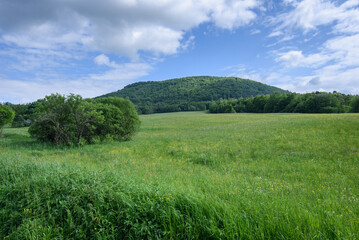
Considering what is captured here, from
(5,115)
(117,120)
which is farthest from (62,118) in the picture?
(5,115)

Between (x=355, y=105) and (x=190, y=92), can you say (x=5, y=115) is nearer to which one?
(x=355, y=105)

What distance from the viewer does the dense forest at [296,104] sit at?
72.2 metres

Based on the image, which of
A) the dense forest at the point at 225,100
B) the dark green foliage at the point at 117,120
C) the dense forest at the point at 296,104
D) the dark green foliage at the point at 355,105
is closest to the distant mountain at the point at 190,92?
the dense forest at the point at 225,100

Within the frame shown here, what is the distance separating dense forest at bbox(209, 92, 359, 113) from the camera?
7219 centimetres

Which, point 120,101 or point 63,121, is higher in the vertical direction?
point 120,101

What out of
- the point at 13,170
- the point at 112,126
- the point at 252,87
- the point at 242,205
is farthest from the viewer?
the point at 252,87

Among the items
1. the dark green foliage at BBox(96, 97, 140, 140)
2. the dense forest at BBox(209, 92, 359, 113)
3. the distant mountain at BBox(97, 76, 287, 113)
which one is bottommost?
the dark green foliage at BBox(96, 97, 140, 140)

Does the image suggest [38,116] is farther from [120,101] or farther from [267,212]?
[267,212]

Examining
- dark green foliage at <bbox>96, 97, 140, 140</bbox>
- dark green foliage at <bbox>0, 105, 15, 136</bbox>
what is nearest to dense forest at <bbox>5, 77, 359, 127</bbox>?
dark green foliage at <bbox>0, 105, 15, 136</bbox>

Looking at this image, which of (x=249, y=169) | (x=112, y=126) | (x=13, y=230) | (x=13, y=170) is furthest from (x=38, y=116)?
(x=249, y=169)

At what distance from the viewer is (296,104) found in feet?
279

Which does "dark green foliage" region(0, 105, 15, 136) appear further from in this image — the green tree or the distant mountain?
the distant mountain

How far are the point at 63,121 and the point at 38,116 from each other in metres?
2.05

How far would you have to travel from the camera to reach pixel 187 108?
13175 centimetres
